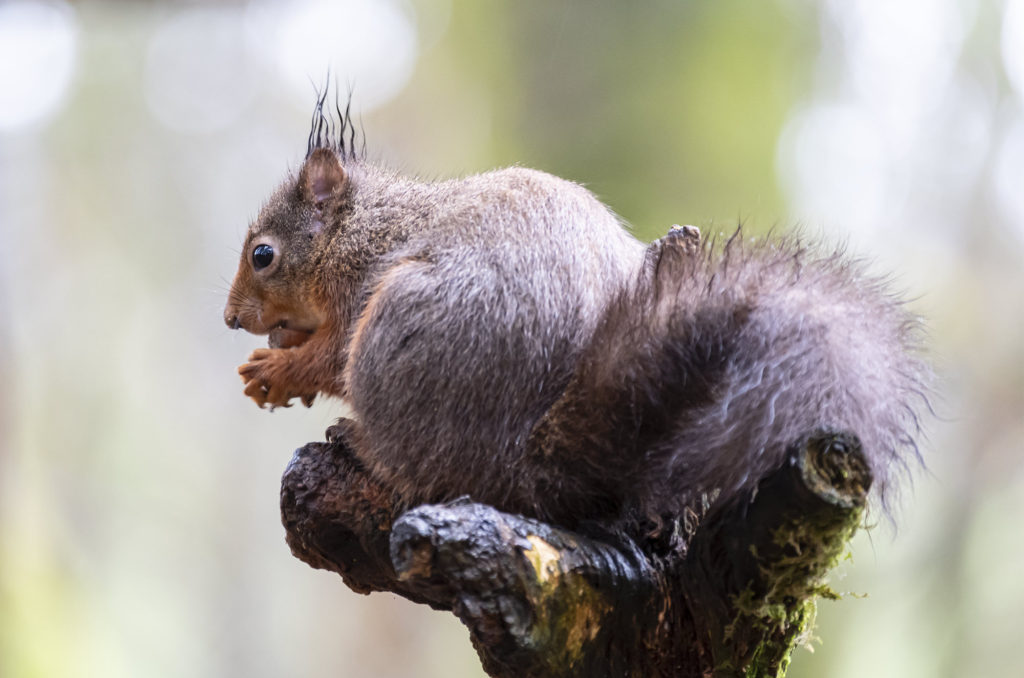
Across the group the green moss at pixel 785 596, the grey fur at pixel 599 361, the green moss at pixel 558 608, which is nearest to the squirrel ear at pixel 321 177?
the grey fur at pixel 599 361

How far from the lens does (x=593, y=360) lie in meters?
1.64

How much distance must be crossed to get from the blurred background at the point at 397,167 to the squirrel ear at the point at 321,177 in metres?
0.43

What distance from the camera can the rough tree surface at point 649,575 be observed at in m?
1.35

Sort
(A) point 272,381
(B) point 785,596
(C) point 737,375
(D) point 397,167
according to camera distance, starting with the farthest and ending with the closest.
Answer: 1. (D) point 397,167
2. (A) point 272,381
3. (B) point 785,596
4. (C) point 737,375

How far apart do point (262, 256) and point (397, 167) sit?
2.34ft

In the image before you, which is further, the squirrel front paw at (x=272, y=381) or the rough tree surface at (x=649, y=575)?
the squirrel front paw at (x=272, y=381)

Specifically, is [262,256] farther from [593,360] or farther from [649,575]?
[649,575]

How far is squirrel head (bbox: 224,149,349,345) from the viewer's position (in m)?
2.39

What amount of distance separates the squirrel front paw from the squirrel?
0.07 meters

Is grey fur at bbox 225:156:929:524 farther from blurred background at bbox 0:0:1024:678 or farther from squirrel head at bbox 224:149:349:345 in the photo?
blurred background at bbox 0:0:1024:678

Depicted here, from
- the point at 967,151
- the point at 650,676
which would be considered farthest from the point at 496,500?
the point at 967,151

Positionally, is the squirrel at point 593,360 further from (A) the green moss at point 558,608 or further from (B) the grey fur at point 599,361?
(A) the green moss at point 558,608

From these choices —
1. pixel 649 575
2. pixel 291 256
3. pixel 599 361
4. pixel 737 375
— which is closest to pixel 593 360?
pixel 599 361

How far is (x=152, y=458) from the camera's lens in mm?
5500
